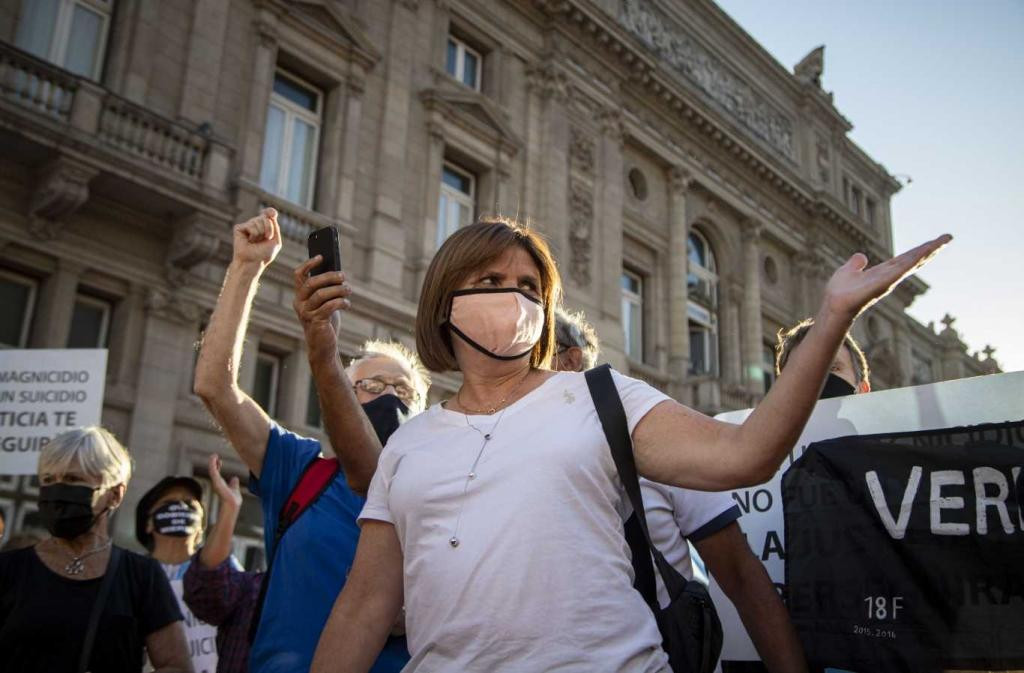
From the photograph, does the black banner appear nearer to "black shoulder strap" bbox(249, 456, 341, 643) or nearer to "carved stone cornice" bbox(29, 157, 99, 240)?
"black shoulder strap" bbox(249, 456, 341, 643)

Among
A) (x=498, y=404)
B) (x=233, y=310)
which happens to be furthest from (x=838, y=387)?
(x=233, y=310)

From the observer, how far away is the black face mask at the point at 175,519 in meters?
5.50

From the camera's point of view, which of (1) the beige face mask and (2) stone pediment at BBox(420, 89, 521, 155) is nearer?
(1) the beige face mask

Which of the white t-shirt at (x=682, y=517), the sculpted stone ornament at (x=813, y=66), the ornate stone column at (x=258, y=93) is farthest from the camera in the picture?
the sculpted stone ornament at (x=813, y=66)

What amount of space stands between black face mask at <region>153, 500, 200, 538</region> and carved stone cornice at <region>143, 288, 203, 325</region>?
613cm

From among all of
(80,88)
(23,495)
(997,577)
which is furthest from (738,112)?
(997,577)

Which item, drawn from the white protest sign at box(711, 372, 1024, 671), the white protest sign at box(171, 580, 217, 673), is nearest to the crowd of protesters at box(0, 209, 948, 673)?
the white protest sign at box(711, 372, 1024, 671)

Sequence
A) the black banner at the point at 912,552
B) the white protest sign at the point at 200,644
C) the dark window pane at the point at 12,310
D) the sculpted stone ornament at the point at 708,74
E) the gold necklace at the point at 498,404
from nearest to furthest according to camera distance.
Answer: the gold necklace at the point at 498,404, the black banner at the point at 912,552, the white protest sign at the point at 200,644, the dark window pane at the point at 12,310, the sculpted stone ornament at the point at 708,74

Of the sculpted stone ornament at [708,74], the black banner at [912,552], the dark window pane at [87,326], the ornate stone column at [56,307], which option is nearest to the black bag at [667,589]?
the black banner at [912,552]

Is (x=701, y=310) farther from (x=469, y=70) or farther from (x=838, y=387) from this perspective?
(x=838, y=387)

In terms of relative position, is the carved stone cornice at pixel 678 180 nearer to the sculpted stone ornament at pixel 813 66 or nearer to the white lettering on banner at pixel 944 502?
the sculpted stone ornament at pixel 813 66

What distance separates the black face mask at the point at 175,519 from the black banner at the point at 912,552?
3985 mm

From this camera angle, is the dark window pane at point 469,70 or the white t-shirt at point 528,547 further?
the dark window pane at point 469,70

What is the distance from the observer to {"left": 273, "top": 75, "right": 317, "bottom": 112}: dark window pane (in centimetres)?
1409
